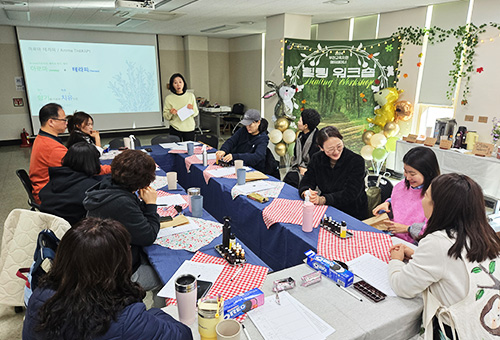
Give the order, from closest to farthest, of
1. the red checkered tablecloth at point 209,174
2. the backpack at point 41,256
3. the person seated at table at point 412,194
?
the backpack at point 41,256, the person seated at table at point 412,194, the red checkered tablecloth at point 209,174

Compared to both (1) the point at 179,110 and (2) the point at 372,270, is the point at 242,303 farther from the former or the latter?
(1) the point at 179,110

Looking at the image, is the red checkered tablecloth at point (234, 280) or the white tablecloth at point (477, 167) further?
the white tablecloth at point (477, 167)

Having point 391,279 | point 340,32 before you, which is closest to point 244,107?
point 340,32

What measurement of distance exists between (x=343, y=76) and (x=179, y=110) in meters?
2.87

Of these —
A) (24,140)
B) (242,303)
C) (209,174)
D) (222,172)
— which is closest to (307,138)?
(222,172)

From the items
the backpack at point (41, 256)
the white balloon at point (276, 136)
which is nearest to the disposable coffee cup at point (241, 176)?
the backpack at point (41, 256)

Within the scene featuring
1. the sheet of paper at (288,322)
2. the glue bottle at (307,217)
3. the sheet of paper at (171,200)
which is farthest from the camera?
the sheet of paper at (171,200)

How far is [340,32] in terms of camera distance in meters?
6.30

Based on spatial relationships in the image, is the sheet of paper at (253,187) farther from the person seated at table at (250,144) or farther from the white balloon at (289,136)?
the white balloon at (289,136)

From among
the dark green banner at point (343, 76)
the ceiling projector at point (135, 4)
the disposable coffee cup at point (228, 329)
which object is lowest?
the disposable coffee cup at point (228, 329)

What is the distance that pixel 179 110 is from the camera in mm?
4891

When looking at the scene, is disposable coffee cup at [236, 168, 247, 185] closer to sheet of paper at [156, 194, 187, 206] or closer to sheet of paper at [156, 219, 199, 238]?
sheet of paper at [156, 194, 187, 206]

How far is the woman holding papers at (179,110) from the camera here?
4875 mm

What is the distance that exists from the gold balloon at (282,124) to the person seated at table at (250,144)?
1839 millimetres
